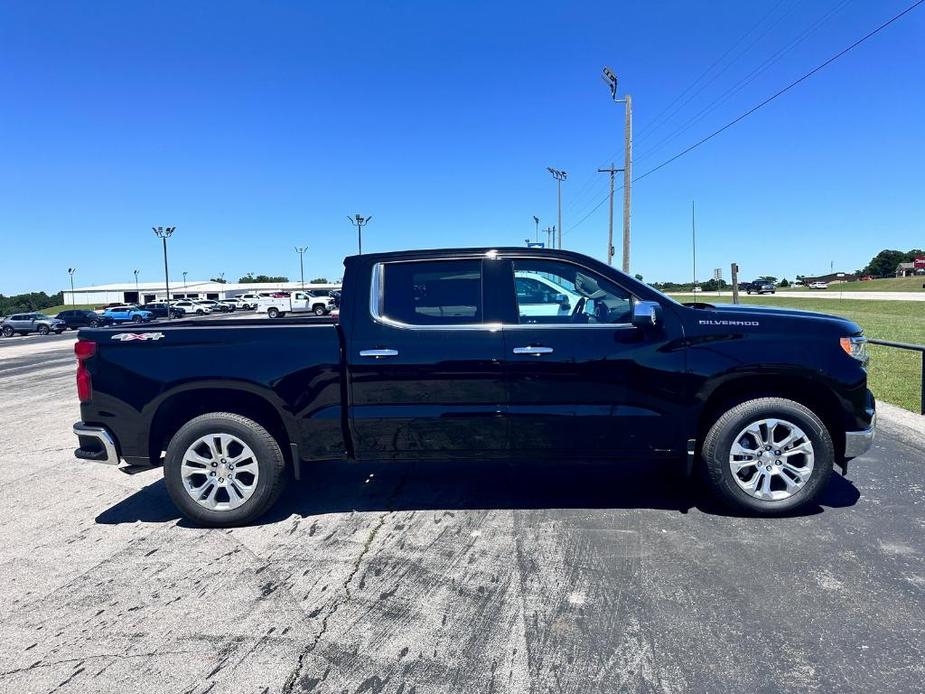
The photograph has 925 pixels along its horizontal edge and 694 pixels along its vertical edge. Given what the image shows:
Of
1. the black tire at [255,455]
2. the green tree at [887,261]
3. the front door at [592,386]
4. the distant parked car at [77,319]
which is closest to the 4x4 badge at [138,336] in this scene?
the black tire at [255,455]

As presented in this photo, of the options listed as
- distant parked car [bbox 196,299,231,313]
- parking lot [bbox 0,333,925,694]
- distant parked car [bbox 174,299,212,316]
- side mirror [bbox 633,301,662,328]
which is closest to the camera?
parking lot [bbox 0,333,925,694]

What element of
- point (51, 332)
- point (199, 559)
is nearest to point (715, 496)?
point (199, 559)

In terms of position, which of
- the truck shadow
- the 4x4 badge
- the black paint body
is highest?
the 4x4 badge

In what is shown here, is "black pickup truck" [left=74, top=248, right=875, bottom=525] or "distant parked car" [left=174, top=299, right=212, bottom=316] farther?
"distant parked car" [left=174, top=299, right=212, bottom=316]

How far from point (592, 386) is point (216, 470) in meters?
2.74

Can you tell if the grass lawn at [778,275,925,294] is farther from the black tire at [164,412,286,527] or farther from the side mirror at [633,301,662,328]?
the black tire at [164,412,286,527]

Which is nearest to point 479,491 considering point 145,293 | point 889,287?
point 889,287

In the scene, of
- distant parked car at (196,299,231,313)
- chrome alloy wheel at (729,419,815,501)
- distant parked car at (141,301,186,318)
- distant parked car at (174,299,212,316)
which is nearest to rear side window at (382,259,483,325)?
chrome alloy wheel at (729,419,815,501)

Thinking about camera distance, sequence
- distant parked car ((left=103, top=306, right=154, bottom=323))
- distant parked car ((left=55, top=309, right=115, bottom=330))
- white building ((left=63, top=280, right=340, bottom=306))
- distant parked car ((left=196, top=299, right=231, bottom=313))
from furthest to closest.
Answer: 1. white building ((left=63, top=280, right=340, bottom=306))
2. distant parked car ((left=196, top=299, right=231, bottom=313))
3. distant parked car ((left=103, top=306, right=154, bottom=323))
4. distant parked car ((left=55, top=309, right=115, bottom=330))

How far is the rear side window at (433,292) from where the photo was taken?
4.29 metres

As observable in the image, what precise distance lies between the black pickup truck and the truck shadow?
467 mm

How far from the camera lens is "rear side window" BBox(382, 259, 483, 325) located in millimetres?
4285

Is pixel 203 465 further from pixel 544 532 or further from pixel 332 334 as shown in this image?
pixel 544 532

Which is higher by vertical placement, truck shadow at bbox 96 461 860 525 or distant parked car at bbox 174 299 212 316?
distant parked car at bbox 174 299 212 316
